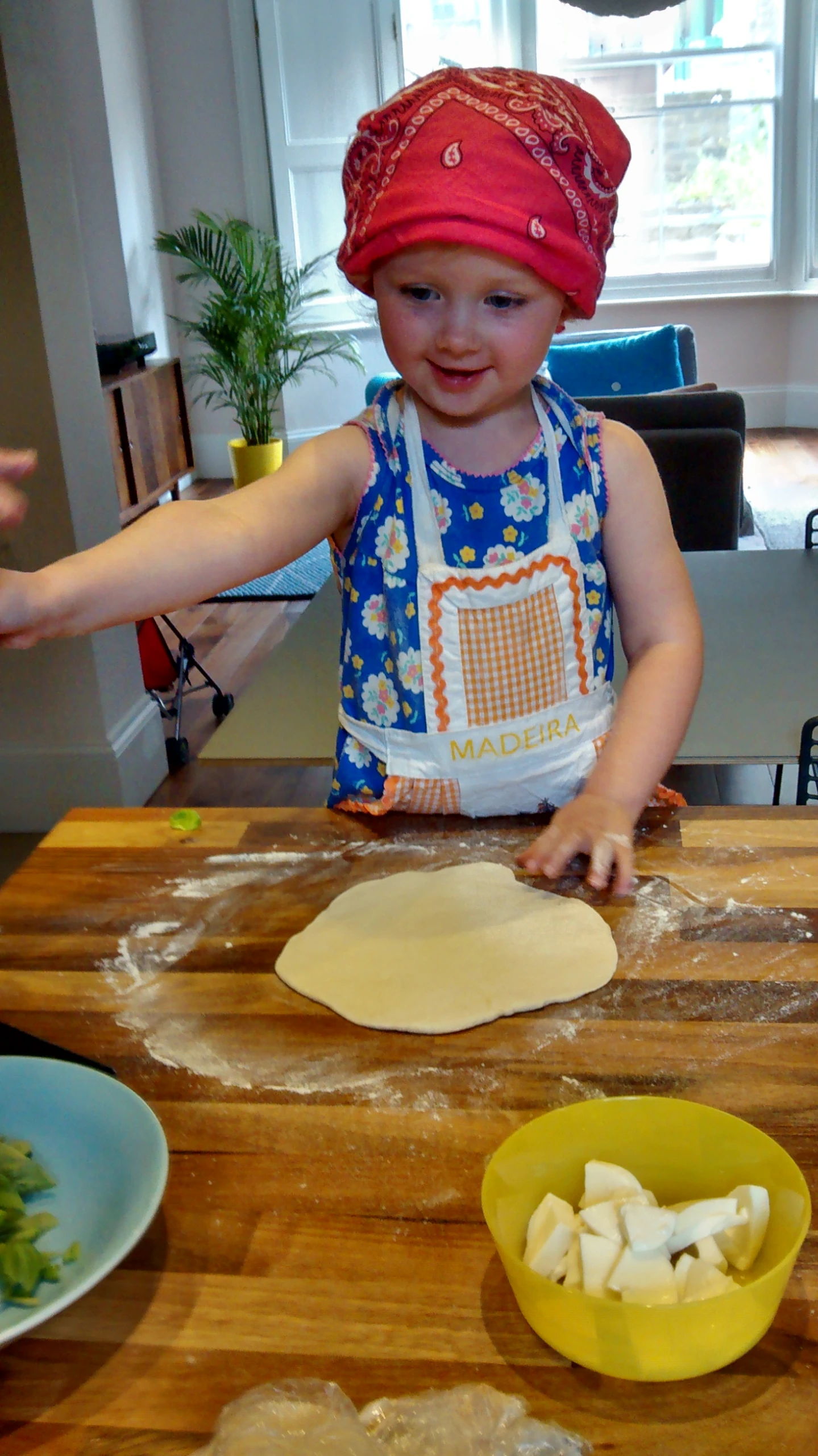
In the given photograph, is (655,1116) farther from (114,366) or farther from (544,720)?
(114,366)

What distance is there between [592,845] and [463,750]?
0.24 metres

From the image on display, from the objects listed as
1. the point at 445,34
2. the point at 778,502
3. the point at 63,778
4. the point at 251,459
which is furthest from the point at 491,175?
the point at 445,34

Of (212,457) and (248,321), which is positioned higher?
(248,321)

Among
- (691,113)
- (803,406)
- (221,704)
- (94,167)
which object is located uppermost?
(691,113)

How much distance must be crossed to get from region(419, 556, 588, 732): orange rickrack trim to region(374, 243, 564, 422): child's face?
0.17 meters

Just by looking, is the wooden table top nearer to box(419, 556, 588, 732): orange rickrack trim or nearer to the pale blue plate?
the pale blue plate

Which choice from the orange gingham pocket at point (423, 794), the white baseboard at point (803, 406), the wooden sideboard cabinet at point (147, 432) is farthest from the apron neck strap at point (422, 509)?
the white baseboard at point (803, 406)

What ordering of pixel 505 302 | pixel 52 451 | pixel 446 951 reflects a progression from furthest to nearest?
pixel 52 451 → pixel 505 302 → pixel 446 951

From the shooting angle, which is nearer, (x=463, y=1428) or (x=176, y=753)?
(x=463, y=1428)

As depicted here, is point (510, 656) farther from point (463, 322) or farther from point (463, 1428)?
point (463, 1428)

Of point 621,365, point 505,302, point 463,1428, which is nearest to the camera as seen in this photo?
point 463,1428

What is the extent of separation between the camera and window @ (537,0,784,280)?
21.0ft

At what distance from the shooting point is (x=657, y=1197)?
61 cm

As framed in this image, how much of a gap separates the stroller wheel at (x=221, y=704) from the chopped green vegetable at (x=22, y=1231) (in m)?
2.84
